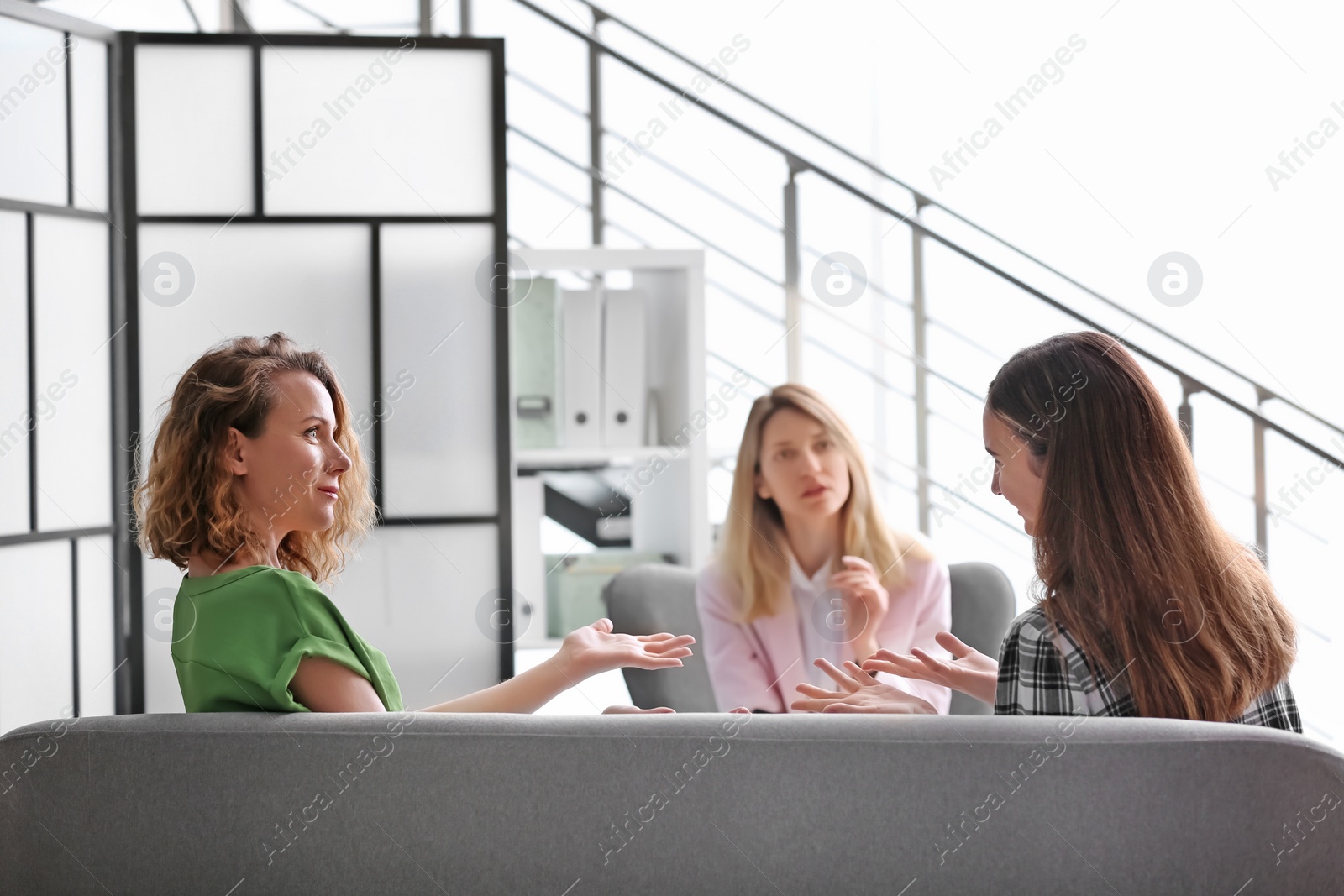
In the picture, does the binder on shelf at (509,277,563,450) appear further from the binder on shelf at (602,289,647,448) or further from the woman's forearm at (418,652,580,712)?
the woman's forearm at (418,652,580,712)

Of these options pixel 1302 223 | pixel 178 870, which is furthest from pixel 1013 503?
pixel 1302 223

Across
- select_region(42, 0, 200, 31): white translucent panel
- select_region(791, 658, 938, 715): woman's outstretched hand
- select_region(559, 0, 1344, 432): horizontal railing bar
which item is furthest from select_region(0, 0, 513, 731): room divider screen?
select_region(791, 658, 938, 715): woman's outstretched hand

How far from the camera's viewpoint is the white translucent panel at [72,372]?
215 cm

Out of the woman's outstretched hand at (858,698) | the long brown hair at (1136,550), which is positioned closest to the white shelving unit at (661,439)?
the woman's outstretched hand at (858,698)

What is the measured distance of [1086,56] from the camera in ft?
11.2

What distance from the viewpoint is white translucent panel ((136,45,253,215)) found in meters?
2.32

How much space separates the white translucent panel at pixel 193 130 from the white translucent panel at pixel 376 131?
61 mm

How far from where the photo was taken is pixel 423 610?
242cm

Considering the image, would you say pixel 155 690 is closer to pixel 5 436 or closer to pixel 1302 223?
pixel 5 436

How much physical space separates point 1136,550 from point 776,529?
1222 mm

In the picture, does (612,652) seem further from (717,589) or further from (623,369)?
(623,369)

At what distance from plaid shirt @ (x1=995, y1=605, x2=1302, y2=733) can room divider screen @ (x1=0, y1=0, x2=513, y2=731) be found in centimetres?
157

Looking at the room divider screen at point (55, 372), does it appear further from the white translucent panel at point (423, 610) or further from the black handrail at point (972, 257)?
the black handrail at point (972, 257)

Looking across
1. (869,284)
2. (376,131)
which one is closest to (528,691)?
(376,131)
